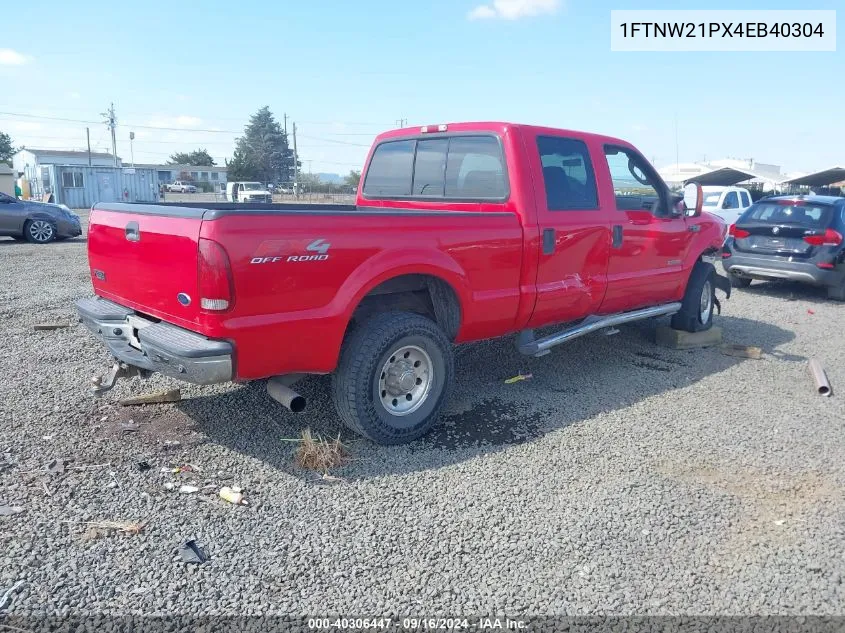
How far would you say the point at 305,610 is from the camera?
2.67m

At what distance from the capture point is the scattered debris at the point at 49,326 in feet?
22.8

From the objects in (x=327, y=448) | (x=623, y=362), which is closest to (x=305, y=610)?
(x=327, y=448)

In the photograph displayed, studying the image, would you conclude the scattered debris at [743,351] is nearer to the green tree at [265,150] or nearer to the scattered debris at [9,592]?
the scattered debris at [9,592]

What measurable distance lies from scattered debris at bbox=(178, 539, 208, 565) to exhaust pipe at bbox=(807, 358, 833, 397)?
4.96 metres

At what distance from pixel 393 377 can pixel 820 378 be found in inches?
151

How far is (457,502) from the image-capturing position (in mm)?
3549

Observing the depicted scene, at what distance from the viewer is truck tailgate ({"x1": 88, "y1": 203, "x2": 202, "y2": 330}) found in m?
3.44

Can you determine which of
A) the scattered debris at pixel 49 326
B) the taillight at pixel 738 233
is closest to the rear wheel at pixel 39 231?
the scattered debris at pixel 49 326

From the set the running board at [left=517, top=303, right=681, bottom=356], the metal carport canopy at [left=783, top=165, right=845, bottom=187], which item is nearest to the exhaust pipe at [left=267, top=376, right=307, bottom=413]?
the running board at [left=517, top=303, right=681, bottom=356]

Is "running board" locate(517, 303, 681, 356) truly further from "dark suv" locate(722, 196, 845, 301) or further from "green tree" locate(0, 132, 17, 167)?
"green tree" locate(0, 132, 17, 167)

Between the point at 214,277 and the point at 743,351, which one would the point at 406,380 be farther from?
the point at 743,351

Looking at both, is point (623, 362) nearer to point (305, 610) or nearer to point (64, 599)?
point (305, 610)

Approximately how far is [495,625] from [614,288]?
3.67 meters

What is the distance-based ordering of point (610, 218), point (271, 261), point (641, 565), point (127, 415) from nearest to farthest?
point (641, 565) → point (271, 261) → point (127, 415) → point (610, 218)
